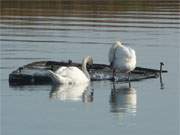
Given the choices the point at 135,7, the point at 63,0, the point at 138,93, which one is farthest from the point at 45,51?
the point at 63,0

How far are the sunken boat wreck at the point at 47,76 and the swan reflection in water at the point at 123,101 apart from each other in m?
1.53

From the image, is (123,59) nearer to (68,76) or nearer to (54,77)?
(68,76)

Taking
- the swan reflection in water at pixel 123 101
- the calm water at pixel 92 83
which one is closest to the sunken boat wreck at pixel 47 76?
the calm water at pixel 92 83

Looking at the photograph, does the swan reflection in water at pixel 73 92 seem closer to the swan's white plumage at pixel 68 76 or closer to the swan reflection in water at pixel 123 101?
the swan's white plumage at pixel 68 76

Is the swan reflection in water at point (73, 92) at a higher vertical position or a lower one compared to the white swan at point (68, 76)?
lower

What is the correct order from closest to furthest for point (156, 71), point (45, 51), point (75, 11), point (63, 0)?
1. point (156, 71)
2. point (45, 51)
3. point (75, 11)
4. point (63, 0)

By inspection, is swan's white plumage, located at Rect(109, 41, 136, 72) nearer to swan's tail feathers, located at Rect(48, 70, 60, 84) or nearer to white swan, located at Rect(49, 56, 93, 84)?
white swan, located at Rect(49, 56, 93, 84)

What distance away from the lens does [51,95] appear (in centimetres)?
2216

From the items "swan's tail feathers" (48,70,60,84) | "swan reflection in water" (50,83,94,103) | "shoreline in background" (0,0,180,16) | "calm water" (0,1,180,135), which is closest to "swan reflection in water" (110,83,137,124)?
"calm water" (0,1,180,135)

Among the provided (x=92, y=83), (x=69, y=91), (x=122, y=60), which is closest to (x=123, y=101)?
(x=69, y=91)

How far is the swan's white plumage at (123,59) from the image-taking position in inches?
1001

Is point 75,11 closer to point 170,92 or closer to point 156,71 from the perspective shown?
point 156,71

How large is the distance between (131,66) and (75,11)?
97.7 feet

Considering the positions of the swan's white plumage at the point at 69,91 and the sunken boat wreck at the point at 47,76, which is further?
the sunken boat wreck at the point at 47,76
